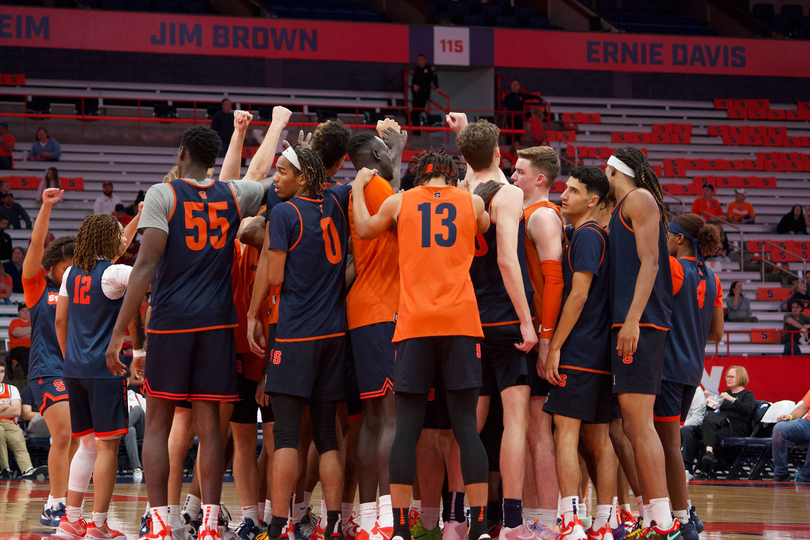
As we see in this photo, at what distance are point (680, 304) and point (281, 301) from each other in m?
2.58

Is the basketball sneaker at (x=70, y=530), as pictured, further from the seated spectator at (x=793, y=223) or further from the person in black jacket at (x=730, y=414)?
the seated spectator at (x=793, y=223)

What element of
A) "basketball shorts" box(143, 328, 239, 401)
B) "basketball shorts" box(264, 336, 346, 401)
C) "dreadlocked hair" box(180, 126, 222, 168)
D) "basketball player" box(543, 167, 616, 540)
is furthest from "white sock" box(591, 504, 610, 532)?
"dreadlocked hair" box(180, 126, 222, 168)

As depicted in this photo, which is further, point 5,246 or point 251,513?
point 5,246

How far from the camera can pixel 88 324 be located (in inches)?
213

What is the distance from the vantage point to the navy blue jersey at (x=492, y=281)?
4902mm

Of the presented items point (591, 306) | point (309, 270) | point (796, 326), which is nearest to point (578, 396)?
point (591, 306)

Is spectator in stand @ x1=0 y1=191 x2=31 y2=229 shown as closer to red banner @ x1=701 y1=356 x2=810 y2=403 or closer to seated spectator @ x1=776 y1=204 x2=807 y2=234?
red banner @ x1=701 y1=356 x2=810 y2=403

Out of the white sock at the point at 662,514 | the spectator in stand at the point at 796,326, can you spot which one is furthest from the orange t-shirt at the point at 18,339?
the spectator in stand at the point at 796,326

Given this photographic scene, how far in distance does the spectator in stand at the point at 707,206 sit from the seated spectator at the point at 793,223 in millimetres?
1383

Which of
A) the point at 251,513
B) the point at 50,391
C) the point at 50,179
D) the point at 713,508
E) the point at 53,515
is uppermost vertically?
the point at 50,179

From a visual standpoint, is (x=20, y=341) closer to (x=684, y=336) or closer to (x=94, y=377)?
(x=94, y=377)

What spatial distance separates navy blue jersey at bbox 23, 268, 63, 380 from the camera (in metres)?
6.17

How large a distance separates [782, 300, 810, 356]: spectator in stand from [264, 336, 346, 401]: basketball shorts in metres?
11.4

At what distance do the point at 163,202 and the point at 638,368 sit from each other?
281cm
